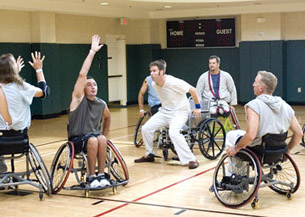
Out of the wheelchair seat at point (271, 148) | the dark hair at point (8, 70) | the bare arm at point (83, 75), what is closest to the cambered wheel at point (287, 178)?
the wheelchair seat at point (271, 148)

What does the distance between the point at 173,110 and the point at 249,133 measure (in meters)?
2.33

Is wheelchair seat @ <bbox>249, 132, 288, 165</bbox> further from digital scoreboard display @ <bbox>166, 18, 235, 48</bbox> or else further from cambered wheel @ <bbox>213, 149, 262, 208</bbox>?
digital scoreboard display @ <bbox>166, 18, 235, 48</bbox>

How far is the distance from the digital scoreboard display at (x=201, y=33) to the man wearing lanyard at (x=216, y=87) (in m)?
6.71

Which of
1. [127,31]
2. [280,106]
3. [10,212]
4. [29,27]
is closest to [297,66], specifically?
[127,31]

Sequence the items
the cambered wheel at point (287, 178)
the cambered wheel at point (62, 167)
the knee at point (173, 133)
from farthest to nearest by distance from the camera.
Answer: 1. the knee at point (173, 133)
2. the cambered wheel at point (62, 167)
3. the cambered wheel at point (287, 178)

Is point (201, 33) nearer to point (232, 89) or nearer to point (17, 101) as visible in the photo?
point (232, 89)

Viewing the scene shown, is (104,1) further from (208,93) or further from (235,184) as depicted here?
(235,184)

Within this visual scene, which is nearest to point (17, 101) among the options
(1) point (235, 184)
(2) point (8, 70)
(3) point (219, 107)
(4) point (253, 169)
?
(2) point (8, 70)

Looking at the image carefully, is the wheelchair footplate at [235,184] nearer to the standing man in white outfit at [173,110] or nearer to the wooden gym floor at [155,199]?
the wooden gym floor at [155,199]

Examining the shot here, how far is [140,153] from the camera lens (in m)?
7.96

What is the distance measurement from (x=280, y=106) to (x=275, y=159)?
18.0 inches

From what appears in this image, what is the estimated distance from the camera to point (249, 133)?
473cm

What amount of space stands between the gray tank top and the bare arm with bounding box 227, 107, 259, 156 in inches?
57.2

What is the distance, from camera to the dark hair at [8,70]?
5320 mm
